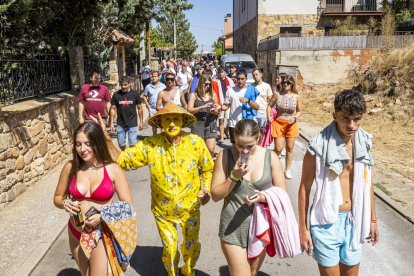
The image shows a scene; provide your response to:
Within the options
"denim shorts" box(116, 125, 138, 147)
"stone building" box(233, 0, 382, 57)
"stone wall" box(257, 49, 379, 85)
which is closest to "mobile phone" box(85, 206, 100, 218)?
"denim shorts" box(116, 125, 138, 147)

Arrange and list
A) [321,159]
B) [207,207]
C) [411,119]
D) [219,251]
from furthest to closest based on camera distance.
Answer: [411,119] → [207,207] → [219,251] → [321,159]

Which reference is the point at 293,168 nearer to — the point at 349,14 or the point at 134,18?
the point at 134,18

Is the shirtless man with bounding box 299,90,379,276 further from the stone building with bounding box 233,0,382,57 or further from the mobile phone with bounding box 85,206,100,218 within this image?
the stone building with bounding box 233,0,382,57

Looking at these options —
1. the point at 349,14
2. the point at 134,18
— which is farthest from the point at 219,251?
the point at 349,14

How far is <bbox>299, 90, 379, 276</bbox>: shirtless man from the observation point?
302 cm

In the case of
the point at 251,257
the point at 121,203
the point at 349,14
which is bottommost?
the point at 251,257

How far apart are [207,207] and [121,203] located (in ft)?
11.2

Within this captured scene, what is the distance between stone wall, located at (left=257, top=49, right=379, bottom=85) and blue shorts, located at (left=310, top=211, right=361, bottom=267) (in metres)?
17.4

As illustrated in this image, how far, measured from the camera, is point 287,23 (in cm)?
2941

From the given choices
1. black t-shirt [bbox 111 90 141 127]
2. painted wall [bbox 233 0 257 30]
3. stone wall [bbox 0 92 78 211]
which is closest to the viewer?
stone wall [bbox 0 92 78 211]

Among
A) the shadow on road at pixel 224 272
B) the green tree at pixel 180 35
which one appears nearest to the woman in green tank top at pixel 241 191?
the shadow on road at pixel 224 272

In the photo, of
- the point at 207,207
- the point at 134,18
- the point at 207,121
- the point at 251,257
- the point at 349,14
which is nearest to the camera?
the point at 251,257

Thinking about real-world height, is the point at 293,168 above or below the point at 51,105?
below

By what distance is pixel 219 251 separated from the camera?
16.3 feet
